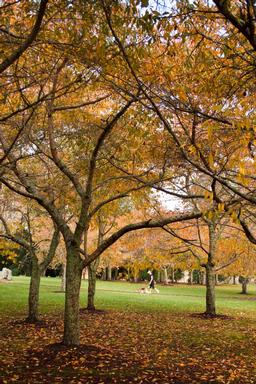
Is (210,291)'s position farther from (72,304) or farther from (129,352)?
(72,304)

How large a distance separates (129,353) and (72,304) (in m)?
1.67

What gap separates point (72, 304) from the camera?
29.3ft

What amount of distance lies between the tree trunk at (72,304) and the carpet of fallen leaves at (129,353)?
11.0 inches

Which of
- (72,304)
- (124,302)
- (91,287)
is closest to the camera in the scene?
(72,304)

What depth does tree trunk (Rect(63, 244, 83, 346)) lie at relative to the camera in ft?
29.2

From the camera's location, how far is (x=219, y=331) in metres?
13.2

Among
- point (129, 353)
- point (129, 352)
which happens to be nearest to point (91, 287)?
point (129, 352)

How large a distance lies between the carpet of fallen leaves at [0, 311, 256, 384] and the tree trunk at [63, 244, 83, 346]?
11.0 inches

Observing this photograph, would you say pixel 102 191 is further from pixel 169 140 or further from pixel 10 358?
pixel 10 358

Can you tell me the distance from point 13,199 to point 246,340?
9210 mm

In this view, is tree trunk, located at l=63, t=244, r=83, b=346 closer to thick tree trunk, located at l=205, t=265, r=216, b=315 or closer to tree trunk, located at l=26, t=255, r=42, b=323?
tree trunk, located at l=26, t=255, r=42, b=323

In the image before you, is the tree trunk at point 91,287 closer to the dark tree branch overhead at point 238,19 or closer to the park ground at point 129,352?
the park ground at point 129,352

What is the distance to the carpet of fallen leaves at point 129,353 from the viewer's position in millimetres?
7168

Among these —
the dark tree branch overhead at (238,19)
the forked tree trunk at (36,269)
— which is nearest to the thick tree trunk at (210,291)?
the forked tree trunk at (36,269)
